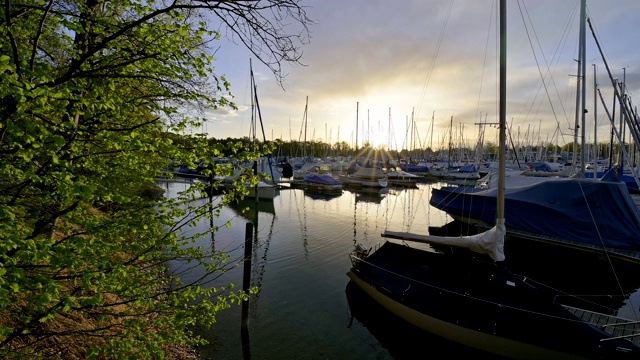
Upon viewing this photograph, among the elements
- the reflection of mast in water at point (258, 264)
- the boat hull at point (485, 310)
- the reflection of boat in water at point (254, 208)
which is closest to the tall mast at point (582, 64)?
the boat hull at point (485, 310)

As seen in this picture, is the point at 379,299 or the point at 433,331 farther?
the point at 379,299

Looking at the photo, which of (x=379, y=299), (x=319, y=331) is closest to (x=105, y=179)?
(x=319, y=331)

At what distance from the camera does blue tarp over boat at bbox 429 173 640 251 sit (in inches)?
586

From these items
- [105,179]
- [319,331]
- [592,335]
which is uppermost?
[105,179]

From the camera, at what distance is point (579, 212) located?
1584 centimetres

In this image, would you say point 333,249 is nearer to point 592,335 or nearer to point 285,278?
point 285,278

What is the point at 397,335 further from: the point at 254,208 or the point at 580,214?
the point at 254,208

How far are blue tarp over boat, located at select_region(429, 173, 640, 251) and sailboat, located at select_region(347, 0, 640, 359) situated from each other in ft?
20.0

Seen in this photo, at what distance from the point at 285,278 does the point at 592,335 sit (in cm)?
1124

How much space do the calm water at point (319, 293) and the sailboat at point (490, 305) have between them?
0.81 m

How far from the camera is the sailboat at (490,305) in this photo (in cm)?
786

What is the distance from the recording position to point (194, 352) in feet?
29.5

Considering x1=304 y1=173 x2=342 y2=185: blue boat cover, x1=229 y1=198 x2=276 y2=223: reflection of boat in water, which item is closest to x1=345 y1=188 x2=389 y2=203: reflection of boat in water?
x1=304 y1=173 x2=342 y2=185: blue boat cover

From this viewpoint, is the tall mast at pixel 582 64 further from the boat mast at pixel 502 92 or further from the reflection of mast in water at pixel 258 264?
the reflection of mast in water at pixel 258 264
